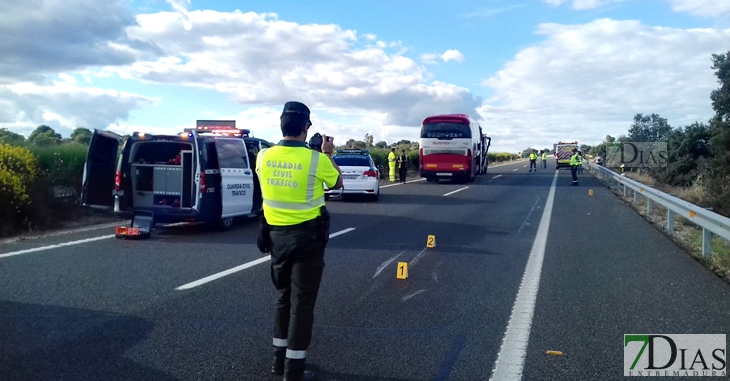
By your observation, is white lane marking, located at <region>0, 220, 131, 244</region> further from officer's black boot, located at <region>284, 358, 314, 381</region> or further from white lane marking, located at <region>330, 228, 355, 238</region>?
officer's black boot, located at <region>284, 358, 314, 381</region>

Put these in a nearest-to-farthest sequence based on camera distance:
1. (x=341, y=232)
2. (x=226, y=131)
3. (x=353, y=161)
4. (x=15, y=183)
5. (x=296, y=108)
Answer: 1. (x=296, y=108)
2. (x=15, y=183)
3. (x=341, y=232)
4. (x=226, y=131)
5. (x=353, y=161)

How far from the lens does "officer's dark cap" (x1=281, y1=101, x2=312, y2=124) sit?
15.9ft

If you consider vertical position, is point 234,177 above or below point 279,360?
above

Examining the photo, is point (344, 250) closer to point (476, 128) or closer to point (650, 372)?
point (650, 372)

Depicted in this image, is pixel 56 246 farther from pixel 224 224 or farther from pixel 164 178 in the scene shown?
pixel 224 224

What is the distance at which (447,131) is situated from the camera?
33.2 m

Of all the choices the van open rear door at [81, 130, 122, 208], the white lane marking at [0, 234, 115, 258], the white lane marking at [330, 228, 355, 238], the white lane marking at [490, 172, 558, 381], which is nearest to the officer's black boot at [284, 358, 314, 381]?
the white lane marking at [490, 172, 558, 381]

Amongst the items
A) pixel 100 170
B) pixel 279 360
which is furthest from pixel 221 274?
pixel 100 170

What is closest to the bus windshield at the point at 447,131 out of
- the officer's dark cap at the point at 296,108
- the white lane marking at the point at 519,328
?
the white lane marking at the point at 519,328

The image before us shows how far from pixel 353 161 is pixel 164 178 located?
983cm

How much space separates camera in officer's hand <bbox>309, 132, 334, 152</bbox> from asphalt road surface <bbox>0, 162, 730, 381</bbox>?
5.47 feet

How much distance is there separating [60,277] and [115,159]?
4.64m

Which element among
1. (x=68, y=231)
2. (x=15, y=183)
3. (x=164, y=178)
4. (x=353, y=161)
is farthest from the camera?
(x=353, y=161)

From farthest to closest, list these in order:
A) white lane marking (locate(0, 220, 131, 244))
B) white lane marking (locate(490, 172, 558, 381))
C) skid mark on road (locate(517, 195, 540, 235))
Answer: skid mark on road (locate(517, 195, 540, 235)) → white lane marking (locate(0, 220, 131, 244)) → white lane marking (locate(490, 172, 558, 381))
